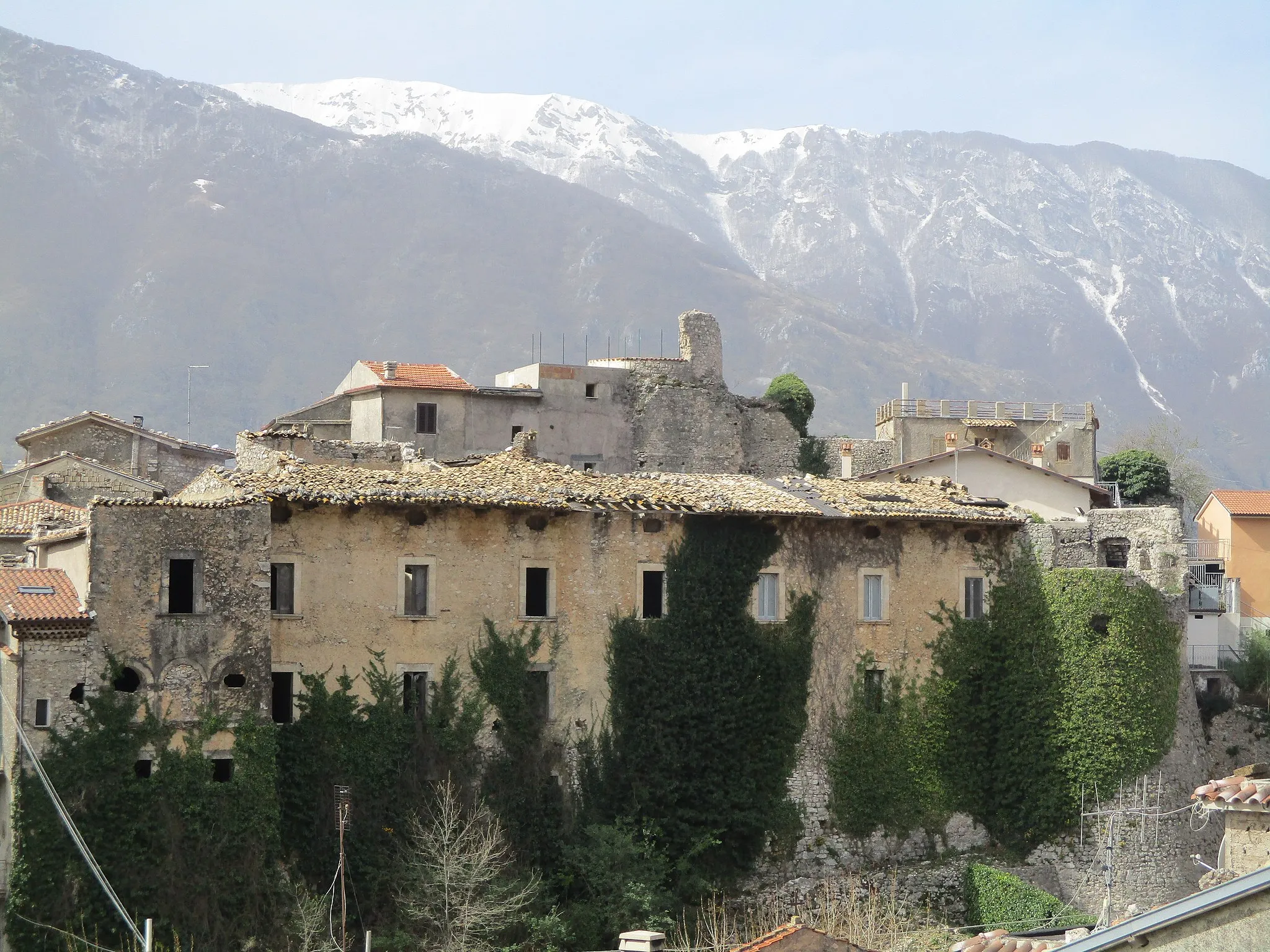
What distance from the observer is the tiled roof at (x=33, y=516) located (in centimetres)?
4884

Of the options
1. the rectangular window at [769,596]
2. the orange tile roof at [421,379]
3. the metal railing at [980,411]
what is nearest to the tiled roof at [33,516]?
the orange tile roof at [421,379]

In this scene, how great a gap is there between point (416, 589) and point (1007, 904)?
16.4 metres

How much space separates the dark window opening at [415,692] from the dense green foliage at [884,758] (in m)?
10.7

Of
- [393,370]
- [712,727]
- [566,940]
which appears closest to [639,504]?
[712,727]

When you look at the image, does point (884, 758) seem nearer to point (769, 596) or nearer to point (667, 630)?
point (769, 596)

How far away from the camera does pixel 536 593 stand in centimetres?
4425

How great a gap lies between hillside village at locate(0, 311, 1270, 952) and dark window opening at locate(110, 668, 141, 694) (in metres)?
0.08

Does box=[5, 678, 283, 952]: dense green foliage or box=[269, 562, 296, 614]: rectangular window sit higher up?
box=[269, 562, 296, 614]: rectangular window

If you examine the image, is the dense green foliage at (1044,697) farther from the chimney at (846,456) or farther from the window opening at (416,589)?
the chimney at (846,456)

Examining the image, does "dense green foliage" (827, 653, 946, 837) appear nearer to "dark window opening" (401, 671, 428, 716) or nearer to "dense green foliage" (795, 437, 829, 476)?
"dark window opening" (401, 671, 428, 716)

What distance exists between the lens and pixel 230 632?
39500mm

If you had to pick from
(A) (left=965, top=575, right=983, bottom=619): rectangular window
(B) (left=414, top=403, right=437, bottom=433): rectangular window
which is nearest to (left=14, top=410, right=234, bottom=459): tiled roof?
(B) (left=414, top=403, right=437, bottom=433): rectangular window

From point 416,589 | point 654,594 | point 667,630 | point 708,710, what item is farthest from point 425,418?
point 708,710

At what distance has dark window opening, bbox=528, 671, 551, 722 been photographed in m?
43.9
